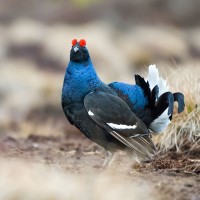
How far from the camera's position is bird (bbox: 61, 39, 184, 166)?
7441mm

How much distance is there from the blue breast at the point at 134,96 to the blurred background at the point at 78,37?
743cm

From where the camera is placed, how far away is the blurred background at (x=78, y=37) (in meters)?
20.9

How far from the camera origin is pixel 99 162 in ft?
28.3

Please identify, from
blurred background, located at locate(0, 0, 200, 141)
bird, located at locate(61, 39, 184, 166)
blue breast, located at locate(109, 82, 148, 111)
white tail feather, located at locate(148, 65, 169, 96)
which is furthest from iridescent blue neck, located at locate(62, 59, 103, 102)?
blurred background, located at locate(0, 0, 200, 141)

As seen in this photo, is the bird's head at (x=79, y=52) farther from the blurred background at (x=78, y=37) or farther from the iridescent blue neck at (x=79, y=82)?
the blurred background at (x=78, y=37)

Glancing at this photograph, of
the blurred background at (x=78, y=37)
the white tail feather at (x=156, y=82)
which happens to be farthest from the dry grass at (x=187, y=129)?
the blurred background at (x=78, y=37)

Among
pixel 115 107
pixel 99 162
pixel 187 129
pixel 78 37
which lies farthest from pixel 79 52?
pixel 78 37

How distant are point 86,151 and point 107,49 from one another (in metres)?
19.4

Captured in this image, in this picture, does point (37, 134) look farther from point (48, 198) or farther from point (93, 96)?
point (48, 198)

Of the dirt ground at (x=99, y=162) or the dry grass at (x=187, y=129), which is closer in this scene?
the dirt ground at (x=99, y=162)

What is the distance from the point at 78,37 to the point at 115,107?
887 inches

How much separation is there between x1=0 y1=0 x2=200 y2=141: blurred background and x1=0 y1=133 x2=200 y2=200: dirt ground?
5.06m

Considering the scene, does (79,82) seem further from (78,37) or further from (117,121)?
(78,37)

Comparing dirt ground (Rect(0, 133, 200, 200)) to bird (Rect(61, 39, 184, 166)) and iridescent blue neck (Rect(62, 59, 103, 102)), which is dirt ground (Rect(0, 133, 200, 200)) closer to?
bird (Rect(61, 39, 184, 166))
